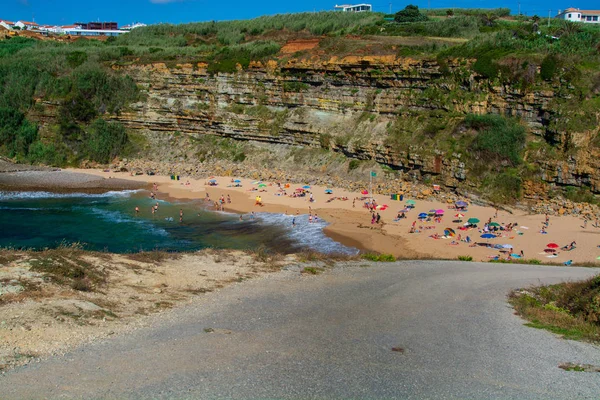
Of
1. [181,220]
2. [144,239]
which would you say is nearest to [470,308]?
[144,239]

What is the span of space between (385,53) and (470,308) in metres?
36.3

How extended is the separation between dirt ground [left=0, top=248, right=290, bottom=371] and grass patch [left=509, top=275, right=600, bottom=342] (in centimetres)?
865

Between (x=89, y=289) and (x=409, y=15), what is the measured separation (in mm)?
69379

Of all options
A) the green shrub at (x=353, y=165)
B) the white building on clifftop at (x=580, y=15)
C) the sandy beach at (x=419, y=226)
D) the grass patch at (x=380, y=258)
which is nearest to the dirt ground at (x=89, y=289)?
the grass patch at (x=380, y=258)

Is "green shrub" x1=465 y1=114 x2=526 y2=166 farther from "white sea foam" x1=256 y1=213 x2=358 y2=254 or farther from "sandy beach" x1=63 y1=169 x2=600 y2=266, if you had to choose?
"white sea foam" x1=256 y1=213 x2=358 y2=254

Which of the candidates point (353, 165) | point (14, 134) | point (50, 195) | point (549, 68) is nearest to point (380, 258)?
point (353, 165)

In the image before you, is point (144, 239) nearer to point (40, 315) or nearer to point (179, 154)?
point (40, 315)

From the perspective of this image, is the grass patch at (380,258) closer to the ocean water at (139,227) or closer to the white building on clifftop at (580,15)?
the ocean water at (139,227)

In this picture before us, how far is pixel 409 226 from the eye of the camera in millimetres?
31938

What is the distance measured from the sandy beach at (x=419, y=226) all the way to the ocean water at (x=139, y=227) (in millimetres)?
1833

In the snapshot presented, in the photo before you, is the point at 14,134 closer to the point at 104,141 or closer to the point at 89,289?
the point at 104,141

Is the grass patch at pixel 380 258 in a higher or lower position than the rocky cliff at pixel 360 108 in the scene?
lower

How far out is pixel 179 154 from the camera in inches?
2068

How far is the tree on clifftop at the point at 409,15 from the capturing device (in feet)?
241
